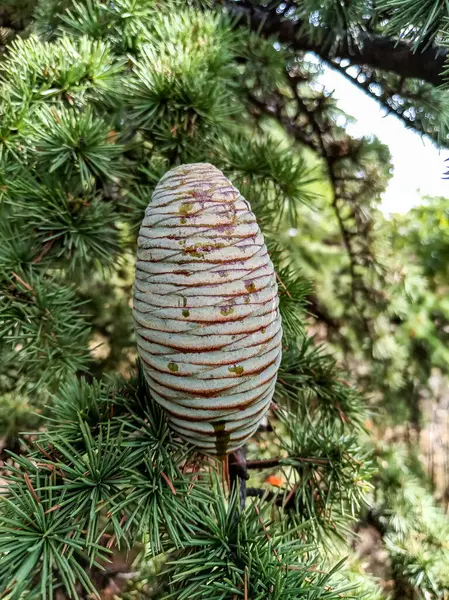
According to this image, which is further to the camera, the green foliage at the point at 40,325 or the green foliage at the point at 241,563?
the green foliage at the point at 40,325

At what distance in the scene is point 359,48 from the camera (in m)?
0.56

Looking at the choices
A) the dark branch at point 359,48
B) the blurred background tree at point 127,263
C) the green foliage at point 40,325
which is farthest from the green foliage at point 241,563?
the dark branch at point 359,48

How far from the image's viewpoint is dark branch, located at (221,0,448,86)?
0.49 meters

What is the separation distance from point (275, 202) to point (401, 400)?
2.07ft

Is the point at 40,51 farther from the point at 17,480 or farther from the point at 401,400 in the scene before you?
the point at 401,400

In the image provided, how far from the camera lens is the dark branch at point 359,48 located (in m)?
0.49

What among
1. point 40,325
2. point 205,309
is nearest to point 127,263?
point 40,325

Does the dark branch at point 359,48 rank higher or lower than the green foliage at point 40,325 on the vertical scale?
higher

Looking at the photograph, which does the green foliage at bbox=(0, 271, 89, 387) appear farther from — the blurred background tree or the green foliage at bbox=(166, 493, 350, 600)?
the green foliage at bbox=(166, 493, 350, 600)

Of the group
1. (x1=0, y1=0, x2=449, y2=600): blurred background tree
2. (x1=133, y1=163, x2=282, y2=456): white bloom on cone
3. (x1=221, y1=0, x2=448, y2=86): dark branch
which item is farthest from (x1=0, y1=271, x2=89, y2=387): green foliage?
(x1=221, y1=0, x2=448, y2=86): dark branch

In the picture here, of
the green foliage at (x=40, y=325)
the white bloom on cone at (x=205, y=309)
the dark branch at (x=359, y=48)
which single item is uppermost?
the dark branch at (x=359, y=48)

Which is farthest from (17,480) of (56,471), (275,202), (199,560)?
(275,202)

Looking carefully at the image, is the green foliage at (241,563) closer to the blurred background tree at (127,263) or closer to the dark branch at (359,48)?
the blurred background tree at (127,263)

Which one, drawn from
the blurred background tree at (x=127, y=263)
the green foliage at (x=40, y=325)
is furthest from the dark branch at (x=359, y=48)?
the green foliage at (x=40, y=325)
